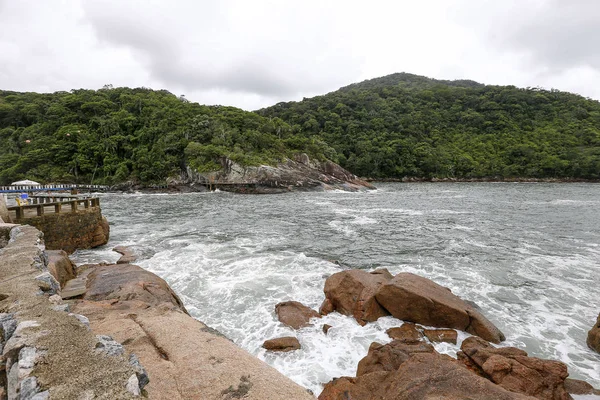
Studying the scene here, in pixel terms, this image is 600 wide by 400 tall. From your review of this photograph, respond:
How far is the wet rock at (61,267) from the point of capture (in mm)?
8969

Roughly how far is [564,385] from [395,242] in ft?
39.7

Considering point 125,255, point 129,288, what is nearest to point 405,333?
point 129,288

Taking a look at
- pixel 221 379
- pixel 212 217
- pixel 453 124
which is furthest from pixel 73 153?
pixel 453 124

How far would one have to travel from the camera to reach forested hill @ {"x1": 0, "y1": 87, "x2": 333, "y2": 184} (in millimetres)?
64062

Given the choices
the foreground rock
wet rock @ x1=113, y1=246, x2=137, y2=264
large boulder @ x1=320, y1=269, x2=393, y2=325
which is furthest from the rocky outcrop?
wet rock @ x1=113, y1=246, x2=137, y2=264

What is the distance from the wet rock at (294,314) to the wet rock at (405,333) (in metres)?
2.28

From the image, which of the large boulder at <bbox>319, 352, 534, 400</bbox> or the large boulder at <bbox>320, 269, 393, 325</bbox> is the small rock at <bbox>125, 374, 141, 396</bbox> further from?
the large boulder at <bbox>320, 269, 393, 325</bbox>

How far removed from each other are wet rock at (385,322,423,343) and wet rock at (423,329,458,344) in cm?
23

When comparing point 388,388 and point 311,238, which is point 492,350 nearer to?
point 388,388

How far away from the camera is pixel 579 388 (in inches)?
232

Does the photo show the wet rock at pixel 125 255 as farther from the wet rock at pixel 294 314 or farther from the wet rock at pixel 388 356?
the wet rock at pixel 388 356

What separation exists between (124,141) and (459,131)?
116 meters

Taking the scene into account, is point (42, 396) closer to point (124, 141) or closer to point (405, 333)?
point (405, 333)

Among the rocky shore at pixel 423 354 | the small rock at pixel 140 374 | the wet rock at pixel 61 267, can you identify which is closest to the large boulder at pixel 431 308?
the rocky shore at pixel 423 354
